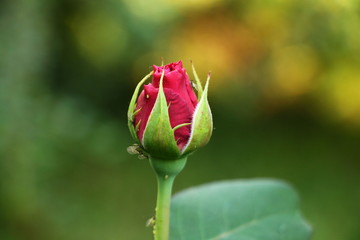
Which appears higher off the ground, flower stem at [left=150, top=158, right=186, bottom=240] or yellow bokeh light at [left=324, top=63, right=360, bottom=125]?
flower stem at [left=150, top=158, right=186, bottom=240]

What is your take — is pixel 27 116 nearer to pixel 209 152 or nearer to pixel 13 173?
pixel 13 173

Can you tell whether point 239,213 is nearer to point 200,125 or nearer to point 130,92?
point 200,125

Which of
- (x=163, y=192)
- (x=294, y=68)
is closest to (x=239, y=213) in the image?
(x=163, y=192)

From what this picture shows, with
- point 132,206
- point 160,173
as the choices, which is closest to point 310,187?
point 132,206

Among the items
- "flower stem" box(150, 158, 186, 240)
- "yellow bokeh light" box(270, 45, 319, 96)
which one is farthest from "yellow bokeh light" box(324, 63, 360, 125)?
"flower stem" box(150, 158, 186, 240)

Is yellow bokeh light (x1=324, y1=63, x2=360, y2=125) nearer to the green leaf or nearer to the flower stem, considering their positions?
the green leaf
